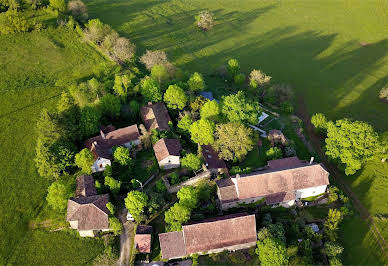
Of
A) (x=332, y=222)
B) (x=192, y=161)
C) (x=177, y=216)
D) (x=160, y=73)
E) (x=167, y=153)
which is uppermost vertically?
(x=160, y=73)

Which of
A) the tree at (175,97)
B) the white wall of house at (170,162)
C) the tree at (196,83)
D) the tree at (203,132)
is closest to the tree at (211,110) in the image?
the tree at (203,132)

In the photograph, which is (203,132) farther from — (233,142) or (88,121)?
(88,121)

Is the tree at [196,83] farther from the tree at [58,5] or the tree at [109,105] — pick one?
the tree at [58,5]

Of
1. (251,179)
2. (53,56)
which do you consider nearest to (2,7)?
(53,56)

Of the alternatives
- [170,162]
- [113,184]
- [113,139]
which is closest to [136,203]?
[113,184]

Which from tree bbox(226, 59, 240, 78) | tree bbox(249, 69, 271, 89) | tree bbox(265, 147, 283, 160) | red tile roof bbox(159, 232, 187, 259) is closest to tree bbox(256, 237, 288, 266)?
red tile roof bbox(159, 232, 187, 259)

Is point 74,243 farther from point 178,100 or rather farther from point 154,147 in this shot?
point 178,100
